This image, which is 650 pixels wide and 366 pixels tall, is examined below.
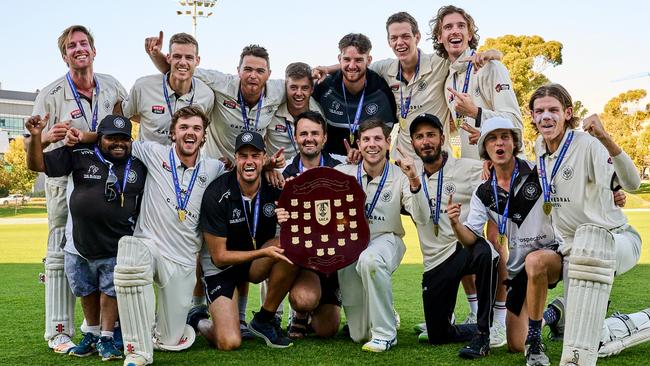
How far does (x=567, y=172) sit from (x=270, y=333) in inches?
104

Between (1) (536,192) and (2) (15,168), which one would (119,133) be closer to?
(1) (536,192)

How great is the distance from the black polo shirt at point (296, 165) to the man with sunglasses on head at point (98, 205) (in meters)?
1.23

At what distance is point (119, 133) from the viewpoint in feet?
18.6

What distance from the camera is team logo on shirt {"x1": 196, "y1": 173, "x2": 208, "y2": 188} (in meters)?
5.96

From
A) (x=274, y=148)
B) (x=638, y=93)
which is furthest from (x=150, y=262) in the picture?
(x=638, y=93)

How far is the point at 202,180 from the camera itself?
5988mm

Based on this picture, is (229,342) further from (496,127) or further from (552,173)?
(552,173)

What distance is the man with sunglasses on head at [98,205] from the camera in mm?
5547

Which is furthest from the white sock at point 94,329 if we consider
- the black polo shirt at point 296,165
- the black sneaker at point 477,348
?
the black sneaker at point 477,348

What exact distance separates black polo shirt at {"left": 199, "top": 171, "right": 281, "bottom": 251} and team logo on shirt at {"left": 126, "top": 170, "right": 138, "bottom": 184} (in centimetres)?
57

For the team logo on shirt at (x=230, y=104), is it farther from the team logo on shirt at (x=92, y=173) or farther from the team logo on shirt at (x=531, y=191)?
the team logo on shirt at (x=531, y=191)

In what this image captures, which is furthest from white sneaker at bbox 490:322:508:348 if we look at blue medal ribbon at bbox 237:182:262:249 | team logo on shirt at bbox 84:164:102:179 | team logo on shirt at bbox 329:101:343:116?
team logo on shirt at bbox 84:164:102:179

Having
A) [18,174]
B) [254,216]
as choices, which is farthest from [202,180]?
[18,174]

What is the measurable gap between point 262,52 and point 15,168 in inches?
1940
